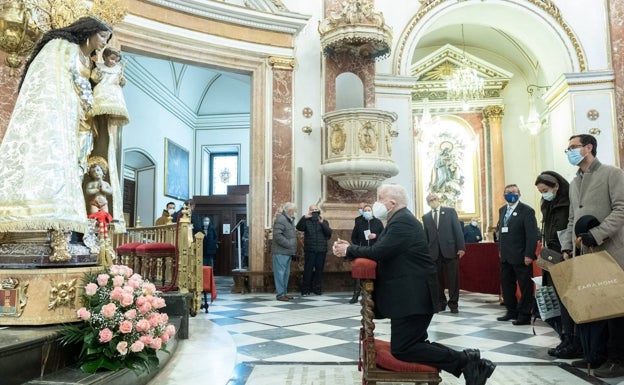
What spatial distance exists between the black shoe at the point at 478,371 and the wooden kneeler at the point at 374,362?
150 mm

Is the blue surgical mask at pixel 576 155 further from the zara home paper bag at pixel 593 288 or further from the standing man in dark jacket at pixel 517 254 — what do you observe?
the standing man in dark jacket at pixel 517 254

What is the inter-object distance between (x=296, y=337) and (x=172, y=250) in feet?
4.69

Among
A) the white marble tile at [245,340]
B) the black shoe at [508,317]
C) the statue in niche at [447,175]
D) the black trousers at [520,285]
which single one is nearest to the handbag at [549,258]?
the black trousers at [520,285]

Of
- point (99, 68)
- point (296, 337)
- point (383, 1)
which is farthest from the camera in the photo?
point (383, 1)

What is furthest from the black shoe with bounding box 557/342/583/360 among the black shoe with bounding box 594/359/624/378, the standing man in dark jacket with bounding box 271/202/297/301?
the standing man in dark jacket with bounding box 271/202/297/301

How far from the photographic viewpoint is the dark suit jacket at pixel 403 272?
104 inches

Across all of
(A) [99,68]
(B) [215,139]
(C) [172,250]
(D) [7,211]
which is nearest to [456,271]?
(C) [172,250]

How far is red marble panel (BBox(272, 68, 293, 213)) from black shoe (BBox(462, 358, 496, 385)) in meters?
6.23

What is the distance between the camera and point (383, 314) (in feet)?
8.91

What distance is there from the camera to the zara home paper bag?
284cm

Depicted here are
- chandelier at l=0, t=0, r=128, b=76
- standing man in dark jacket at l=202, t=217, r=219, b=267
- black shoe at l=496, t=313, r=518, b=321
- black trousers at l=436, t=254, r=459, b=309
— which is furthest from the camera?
standing man in dark jacket at l=202, t=217, r=219, b=267

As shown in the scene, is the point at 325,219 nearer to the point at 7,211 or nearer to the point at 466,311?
the point at 466,311

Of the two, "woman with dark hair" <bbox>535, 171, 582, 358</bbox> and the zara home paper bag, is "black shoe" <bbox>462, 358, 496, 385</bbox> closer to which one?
the zara home paper bag

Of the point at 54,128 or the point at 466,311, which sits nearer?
the point at 54,128
